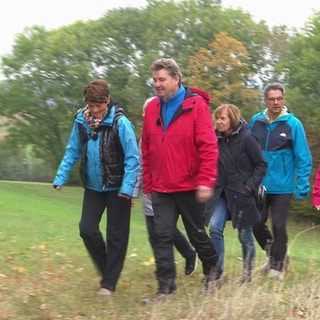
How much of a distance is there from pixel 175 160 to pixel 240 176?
43.5 inches

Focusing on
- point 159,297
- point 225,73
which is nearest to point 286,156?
point 159,297

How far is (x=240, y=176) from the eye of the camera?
19.4 feet

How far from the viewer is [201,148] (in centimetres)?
499

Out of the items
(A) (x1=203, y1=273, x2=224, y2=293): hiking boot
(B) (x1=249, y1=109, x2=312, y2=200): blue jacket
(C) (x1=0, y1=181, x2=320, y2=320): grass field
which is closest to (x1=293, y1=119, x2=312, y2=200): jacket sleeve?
(B) (x1=249, y1=109, x2=312, y2=200): blue jacket

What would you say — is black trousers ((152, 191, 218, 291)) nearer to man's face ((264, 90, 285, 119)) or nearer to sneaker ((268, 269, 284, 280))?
sneaker ((268, 269, 284, 280))

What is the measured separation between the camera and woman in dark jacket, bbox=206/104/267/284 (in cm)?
588

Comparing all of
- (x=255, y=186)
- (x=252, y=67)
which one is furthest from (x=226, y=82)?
(x=255, y=186)

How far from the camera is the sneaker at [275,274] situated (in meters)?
6.12

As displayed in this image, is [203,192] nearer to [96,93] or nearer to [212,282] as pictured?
[212,282]

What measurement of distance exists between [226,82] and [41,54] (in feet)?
50.1

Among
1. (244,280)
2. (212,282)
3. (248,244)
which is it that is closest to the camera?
(212,282)

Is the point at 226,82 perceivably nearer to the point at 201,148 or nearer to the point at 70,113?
the point at 70,113

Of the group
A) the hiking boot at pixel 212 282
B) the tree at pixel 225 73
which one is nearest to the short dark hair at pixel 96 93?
the hiking boot at pixel 212 282

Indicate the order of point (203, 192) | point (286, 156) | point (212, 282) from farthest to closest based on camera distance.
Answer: point (286, 156)
point (212, 282)
point (203, 192)
